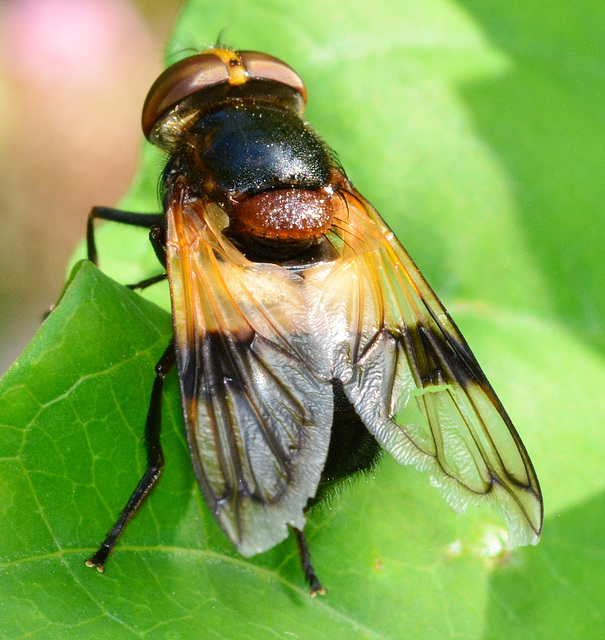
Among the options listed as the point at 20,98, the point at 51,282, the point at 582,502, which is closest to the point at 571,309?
the point at 582,502

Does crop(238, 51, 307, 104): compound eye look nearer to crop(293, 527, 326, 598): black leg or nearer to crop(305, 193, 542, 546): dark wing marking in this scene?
crop(305, 193, 542, 546): dark wing marking

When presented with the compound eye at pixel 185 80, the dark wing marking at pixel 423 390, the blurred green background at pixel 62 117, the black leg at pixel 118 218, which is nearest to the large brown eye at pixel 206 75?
the compound eye at pixel 185 80

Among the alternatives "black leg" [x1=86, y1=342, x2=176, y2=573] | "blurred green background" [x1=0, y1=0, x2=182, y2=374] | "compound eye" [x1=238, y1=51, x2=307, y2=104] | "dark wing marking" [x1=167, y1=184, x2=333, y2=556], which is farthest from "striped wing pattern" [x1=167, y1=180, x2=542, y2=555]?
"blurred green background" [x1=0, y1=0, x2=182, y2=374]

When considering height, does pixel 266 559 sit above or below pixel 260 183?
below

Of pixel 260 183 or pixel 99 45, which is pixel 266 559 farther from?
pixel 99 45

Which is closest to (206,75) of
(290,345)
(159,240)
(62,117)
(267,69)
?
(267,69)

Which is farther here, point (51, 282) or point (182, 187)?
point (51, 282)

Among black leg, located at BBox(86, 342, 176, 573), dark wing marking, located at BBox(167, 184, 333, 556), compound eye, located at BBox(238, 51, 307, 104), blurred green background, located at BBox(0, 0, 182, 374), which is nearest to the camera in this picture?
dark wing marking, located at BBox(167, 184, 333, 556)
